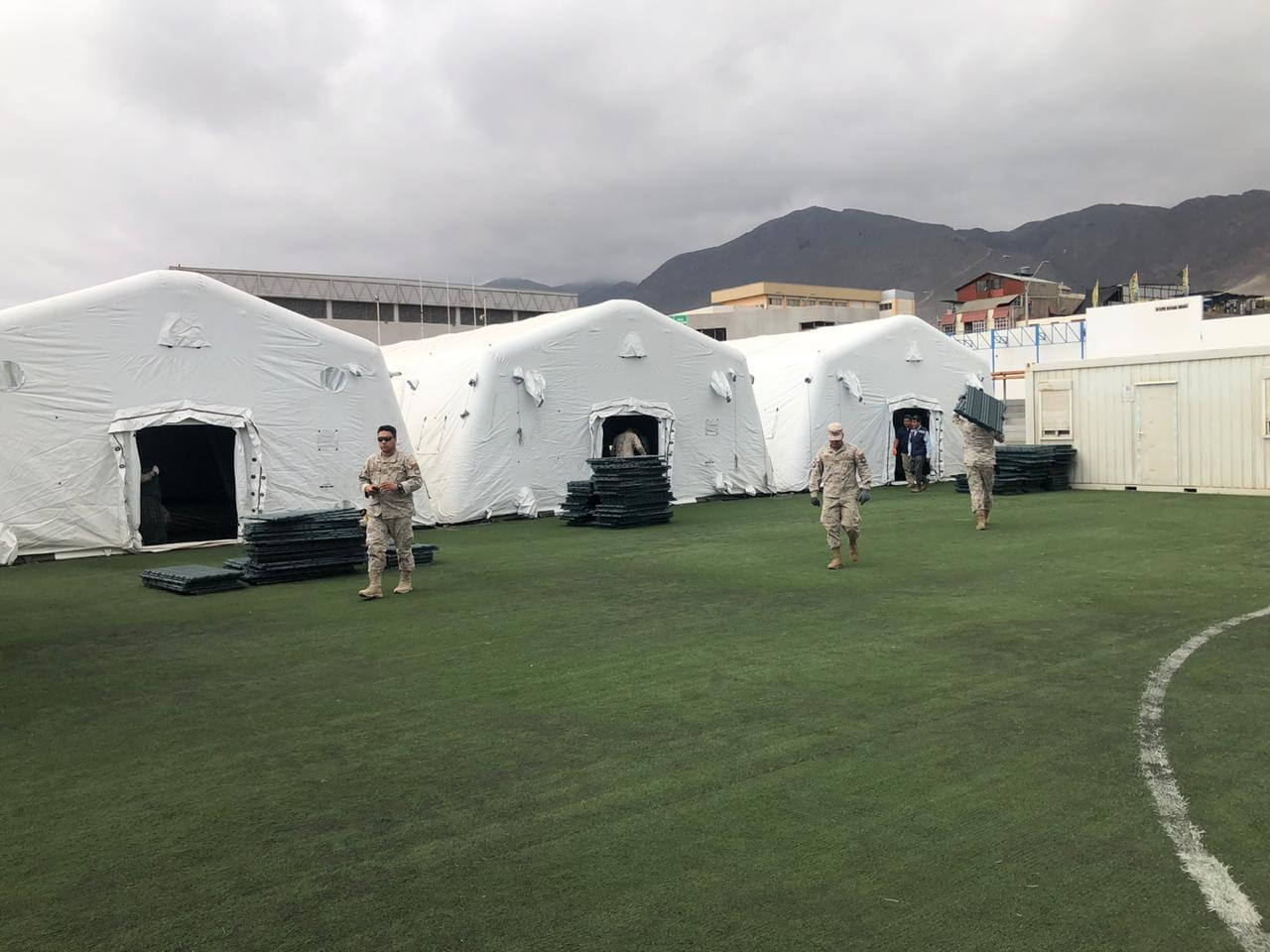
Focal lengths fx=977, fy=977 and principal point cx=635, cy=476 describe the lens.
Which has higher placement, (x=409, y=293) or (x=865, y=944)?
(x=409, y=293)

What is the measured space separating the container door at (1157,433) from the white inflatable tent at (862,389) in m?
6.41

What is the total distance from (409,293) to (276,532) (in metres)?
52.1

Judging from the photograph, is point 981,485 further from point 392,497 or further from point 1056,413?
point 392,497

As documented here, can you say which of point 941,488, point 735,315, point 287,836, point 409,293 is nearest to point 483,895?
point 287,836

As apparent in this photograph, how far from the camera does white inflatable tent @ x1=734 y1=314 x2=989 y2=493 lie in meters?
24.8

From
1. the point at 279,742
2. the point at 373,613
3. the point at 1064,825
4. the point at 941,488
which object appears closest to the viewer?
the point at 1064,825

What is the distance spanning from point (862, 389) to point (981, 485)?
10.6 m

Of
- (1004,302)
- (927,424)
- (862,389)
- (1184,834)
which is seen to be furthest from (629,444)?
(1004,302)

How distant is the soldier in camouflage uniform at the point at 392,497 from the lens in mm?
10664

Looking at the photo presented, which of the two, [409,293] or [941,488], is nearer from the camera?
[941,488]

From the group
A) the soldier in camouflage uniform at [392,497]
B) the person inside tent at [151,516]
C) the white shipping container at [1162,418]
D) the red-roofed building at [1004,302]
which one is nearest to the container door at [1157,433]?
the white shipping container at [1162,418]

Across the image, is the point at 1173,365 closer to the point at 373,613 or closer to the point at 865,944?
the point at 373,613

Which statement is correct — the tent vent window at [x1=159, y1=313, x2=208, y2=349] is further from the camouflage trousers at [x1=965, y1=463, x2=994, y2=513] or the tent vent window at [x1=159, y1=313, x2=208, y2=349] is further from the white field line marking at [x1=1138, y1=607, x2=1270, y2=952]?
the white field line marking at [x1=1138, y1=607, x2=1270, y2=952]

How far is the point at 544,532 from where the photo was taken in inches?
661
